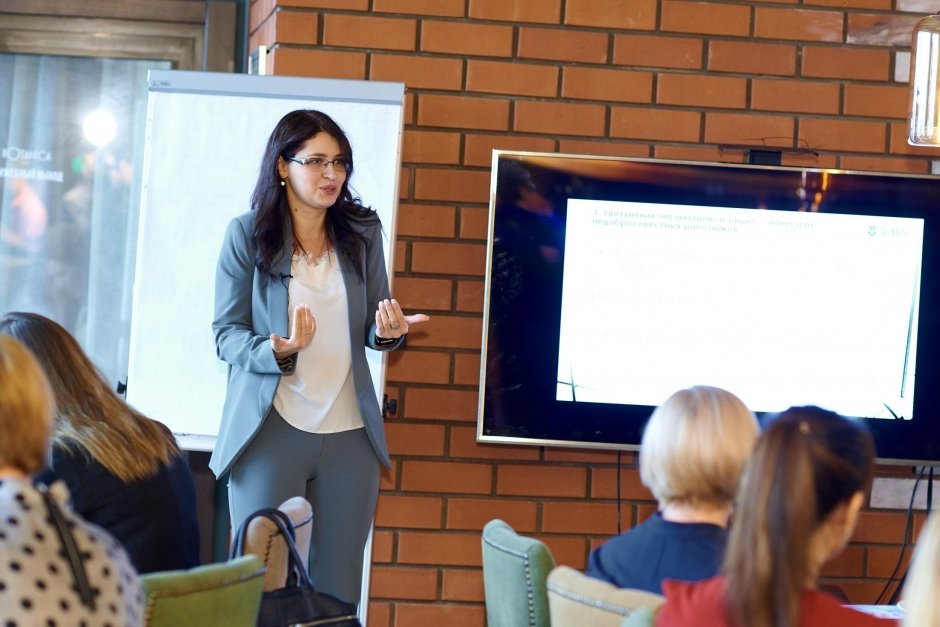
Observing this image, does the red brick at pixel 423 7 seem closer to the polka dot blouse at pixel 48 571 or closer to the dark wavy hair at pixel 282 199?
the dark wavy hair at pixel 282 199

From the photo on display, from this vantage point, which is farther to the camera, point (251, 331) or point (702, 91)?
point (702, 91)

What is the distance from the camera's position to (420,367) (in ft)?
11.4

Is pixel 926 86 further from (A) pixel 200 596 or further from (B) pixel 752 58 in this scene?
(A) pixel 200 596

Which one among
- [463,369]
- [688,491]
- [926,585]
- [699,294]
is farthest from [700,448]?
[463,369]

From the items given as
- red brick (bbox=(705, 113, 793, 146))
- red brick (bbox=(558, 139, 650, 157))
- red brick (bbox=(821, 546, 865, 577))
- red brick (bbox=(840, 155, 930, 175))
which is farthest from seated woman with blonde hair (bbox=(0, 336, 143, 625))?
red brick (bbox=(840, 155, 930, 175))

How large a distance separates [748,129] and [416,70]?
1.00m

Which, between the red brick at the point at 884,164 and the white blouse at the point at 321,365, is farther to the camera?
the red brick at the point at 884,164

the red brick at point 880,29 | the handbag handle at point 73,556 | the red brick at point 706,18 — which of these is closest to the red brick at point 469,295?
the red brick at point 706,18

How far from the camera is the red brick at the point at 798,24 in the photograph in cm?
353

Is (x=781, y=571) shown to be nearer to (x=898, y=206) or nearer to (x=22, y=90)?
(x=898, y=206)

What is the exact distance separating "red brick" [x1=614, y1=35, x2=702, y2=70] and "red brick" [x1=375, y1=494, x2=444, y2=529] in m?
1.40

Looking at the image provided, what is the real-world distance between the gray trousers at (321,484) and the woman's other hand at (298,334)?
0.22 m

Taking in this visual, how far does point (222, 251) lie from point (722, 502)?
152cm

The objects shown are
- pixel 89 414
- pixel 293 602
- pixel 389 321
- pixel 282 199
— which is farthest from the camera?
pixel 282 199
